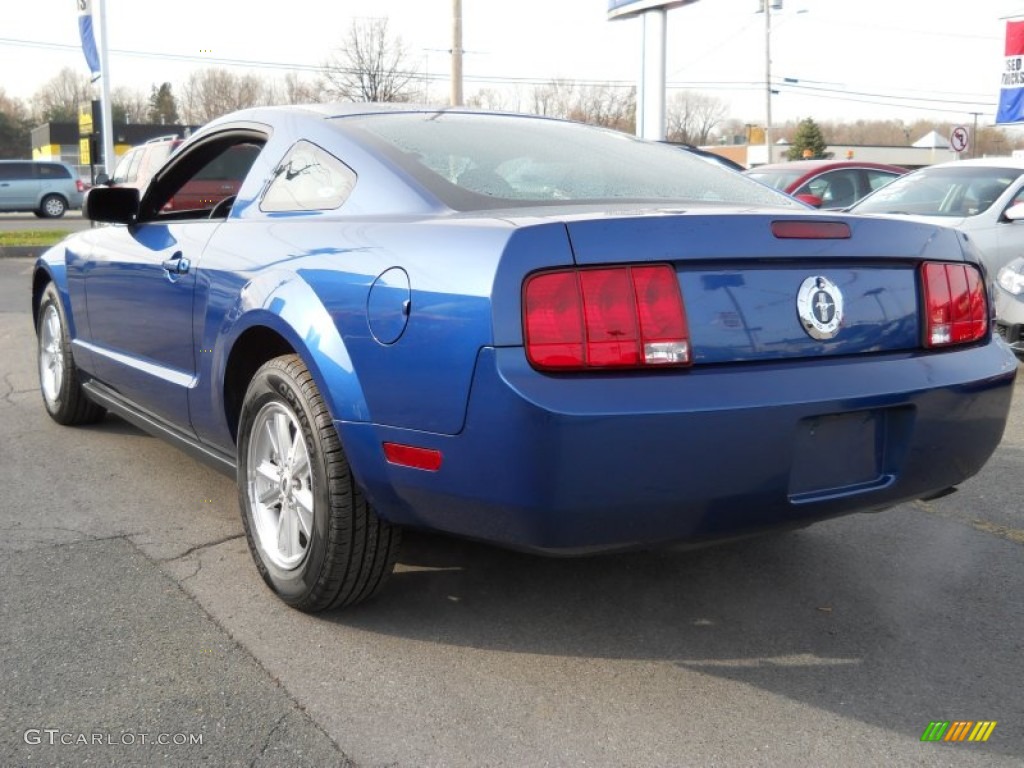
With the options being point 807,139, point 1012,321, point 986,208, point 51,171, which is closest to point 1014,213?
point 986,208

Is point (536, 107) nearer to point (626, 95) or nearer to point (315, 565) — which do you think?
point (626, 95)

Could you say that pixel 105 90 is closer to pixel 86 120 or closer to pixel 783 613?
pixel 86 120

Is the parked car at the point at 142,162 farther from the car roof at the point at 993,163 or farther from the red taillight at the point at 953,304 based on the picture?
the red taillight at the point at 953,304

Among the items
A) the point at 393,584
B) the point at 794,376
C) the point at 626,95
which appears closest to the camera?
the point at 794,376

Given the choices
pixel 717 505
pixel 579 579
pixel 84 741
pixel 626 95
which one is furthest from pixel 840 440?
pixel 626 95

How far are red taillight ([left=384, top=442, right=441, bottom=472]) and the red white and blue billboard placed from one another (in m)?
14.3

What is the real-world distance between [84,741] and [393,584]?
115cm

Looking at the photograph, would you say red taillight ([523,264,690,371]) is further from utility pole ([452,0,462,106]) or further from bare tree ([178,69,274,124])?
bare tree ([178,69,274,124])

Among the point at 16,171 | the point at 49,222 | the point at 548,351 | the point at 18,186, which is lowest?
the point at 548,351

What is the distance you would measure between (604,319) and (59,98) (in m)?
91.0

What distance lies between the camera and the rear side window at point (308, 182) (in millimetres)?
3268

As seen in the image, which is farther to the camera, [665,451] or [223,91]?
[223,91]

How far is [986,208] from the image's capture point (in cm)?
818

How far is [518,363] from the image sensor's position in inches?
95.3
